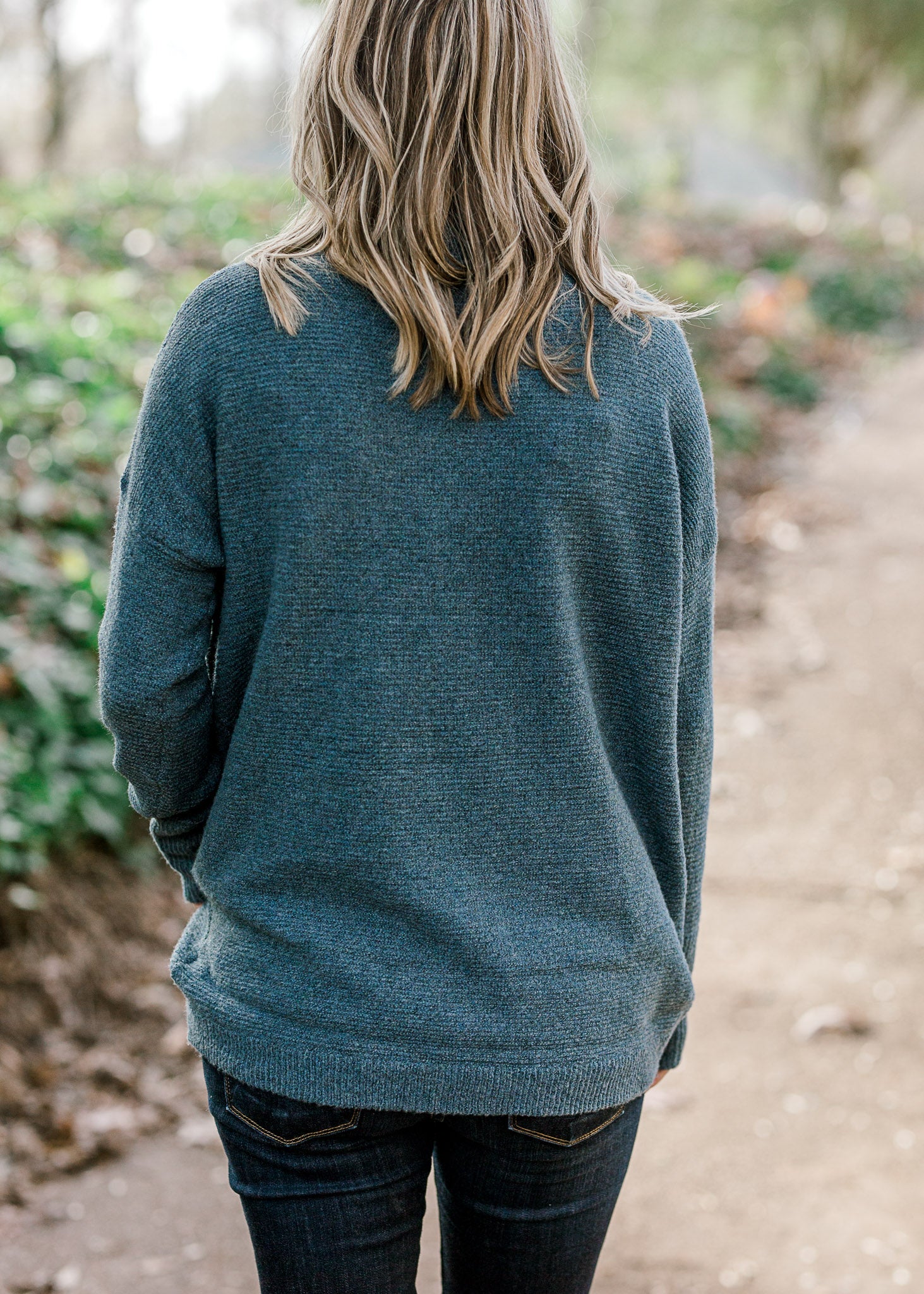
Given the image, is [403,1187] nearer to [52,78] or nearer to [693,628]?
[693,628]

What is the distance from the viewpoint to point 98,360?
560 cm

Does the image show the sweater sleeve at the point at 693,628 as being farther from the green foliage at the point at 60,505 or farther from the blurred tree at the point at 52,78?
the blurred tree at the point at 52,78

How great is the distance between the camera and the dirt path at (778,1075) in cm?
281

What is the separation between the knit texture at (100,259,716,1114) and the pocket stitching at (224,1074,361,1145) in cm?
5

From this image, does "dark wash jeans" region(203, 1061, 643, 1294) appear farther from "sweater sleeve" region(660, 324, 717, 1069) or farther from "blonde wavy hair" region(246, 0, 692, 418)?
"blonde wavy hair" region(246, 0, 692, 418)

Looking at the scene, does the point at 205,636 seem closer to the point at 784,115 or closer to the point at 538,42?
the point at 538,42

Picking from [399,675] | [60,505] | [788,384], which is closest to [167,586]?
[399,675]

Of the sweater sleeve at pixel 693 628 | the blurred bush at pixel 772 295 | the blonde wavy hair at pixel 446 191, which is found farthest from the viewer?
the blurred bush at pixel 772 295

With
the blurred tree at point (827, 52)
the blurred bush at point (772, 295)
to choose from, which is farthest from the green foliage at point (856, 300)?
the blurred tree at point (827, 52)

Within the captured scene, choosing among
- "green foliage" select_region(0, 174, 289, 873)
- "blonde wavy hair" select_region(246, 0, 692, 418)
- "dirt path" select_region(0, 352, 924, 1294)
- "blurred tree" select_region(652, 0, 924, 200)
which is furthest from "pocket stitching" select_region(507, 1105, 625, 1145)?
"blurred tree" select_region(652, 0, 924, 200)

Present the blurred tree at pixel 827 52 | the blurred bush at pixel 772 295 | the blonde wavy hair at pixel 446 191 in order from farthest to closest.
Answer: the blurred tree at pixel 827 52
the blurred bush at pixel 772 295
the blonde wavy hair at pixel 446 191

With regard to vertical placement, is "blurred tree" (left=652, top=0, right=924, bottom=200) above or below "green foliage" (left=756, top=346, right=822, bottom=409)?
above

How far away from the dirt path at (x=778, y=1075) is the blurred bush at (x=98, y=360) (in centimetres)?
109

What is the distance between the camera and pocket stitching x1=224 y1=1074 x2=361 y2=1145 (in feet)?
4.24
